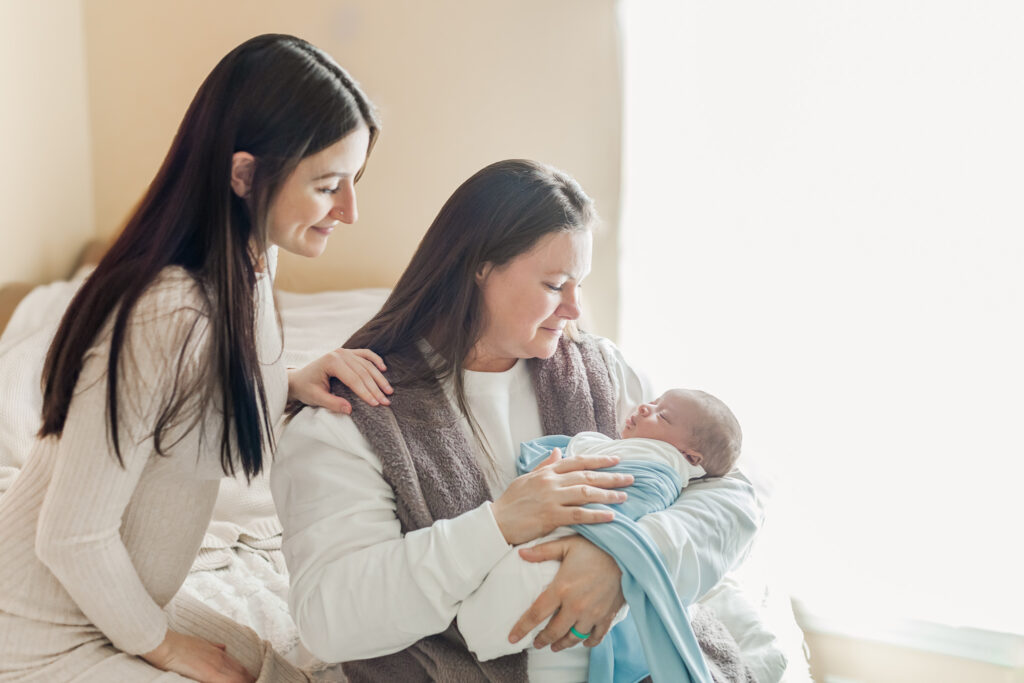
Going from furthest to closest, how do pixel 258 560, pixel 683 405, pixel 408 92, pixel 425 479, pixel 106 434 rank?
pixel 408 92, pixel 258 560, pixel 683 405, pixel 425 479, pixel 106 434

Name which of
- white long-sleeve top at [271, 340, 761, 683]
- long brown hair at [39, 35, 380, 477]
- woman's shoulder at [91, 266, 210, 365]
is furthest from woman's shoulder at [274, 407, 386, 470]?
woman's shoulder at [91, 266, 210, 365]

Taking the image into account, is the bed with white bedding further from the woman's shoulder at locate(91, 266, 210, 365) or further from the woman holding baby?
the woman's shoulder at locate(91, 266, 210, 365)

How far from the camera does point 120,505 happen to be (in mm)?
1105

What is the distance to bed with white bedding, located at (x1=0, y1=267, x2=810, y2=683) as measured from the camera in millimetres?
1527

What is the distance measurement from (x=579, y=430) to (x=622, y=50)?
1.43 metres

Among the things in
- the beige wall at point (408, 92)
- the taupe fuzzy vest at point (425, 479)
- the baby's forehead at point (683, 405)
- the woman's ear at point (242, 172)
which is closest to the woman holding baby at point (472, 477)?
the taupe fuzzy vest at point (425, 479)

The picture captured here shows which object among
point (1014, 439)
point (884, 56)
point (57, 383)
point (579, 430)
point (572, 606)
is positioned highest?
point (884, 56)

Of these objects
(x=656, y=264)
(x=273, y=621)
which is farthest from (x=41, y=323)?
(x=656, y=264)

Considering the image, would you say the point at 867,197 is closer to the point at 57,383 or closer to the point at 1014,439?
the point at 1014,439

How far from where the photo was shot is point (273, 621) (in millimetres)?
1577

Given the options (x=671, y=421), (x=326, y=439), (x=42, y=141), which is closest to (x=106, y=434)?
(x=326, y=439)

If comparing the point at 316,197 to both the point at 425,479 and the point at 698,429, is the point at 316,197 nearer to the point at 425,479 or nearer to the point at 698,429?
the point at 425,479

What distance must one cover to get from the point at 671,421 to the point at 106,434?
0.79m

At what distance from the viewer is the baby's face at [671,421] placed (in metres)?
1.35
